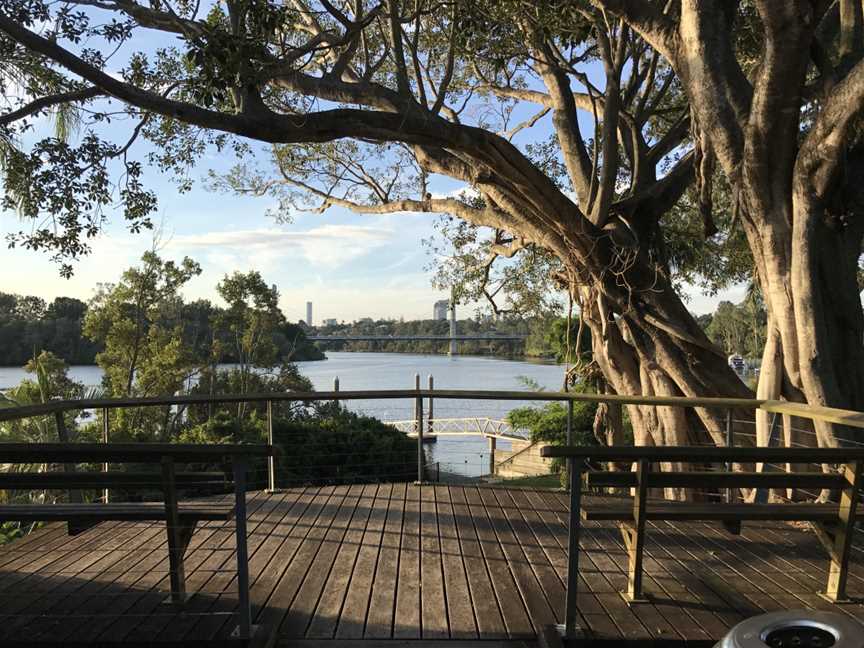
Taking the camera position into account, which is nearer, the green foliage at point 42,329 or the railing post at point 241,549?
the railing post at point 241,549

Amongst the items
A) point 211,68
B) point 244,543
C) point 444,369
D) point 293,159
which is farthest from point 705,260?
point 444,369

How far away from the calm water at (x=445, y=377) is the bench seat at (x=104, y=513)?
67.0 feet

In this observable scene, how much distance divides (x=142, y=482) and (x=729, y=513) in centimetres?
263

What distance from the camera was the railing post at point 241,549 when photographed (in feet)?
8.12

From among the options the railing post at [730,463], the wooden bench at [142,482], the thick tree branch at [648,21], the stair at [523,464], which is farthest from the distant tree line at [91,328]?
the railing post at [730,463]

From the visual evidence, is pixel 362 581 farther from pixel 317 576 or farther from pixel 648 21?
pixel 648 21

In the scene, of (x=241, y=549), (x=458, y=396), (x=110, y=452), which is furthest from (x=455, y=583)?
(x=458, y=396)

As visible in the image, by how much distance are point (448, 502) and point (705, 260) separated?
7533 millimetres

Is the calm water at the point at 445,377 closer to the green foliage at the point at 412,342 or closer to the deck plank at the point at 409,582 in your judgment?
the green foliage at the point at 412,342

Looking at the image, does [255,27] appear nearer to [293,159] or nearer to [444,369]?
[293,159]

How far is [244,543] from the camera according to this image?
254 centimetres

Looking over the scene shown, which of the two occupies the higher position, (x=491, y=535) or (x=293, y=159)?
(x=293, y=159)

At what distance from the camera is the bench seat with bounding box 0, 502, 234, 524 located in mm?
2656

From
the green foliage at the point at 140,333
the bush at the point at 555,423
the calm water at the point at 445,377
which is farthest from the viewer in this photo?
the calm water at the point at 445,377
